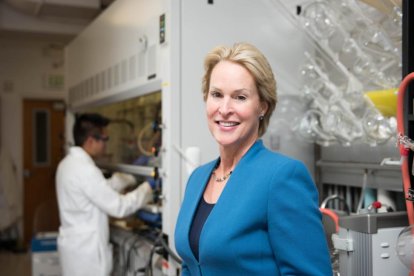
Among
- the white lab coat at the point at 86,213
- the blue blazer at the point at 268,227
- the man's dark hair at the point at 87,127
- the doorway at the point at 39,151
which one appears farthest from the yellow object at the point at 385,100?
the doorway at the point at 39,151

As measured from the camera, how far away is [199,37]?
7.30 feet

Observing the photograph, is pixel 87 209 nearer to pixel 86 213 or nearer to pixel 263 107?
pixel 86 213

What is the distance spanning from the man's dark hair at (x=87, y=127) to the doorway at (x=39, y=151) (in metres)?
3.59

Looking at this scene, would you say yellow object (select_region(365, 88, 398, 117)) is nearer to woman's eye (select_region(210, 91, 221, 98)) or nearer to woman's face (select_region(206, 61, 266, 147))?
woman's face (select_region(206, 61, 266, 147))

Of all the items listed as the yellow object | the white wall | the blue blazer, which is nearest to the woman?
the blue blazer

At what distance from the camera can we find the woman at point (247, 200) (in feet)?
3.84

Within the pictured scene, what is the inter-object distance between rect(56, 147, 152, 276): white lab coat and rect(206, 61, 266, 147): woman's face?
4.89 feet

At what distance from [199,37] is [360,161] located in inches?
40.2

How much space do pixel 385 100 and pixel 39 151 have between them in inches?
224

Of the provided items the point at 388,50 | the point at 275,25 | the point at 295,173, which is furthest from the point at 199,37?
the point at 295,173

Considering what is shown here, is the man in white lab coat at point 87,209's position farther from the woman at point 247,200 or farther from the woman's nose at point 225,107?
the woman's nose at point 225,107

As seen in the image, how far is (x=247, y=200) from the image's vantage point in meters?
1.22

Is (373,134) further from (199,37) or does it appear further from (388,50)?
(199,37)

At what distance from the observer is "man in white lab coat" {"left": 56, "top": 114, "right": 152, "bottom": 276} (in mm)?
2768
